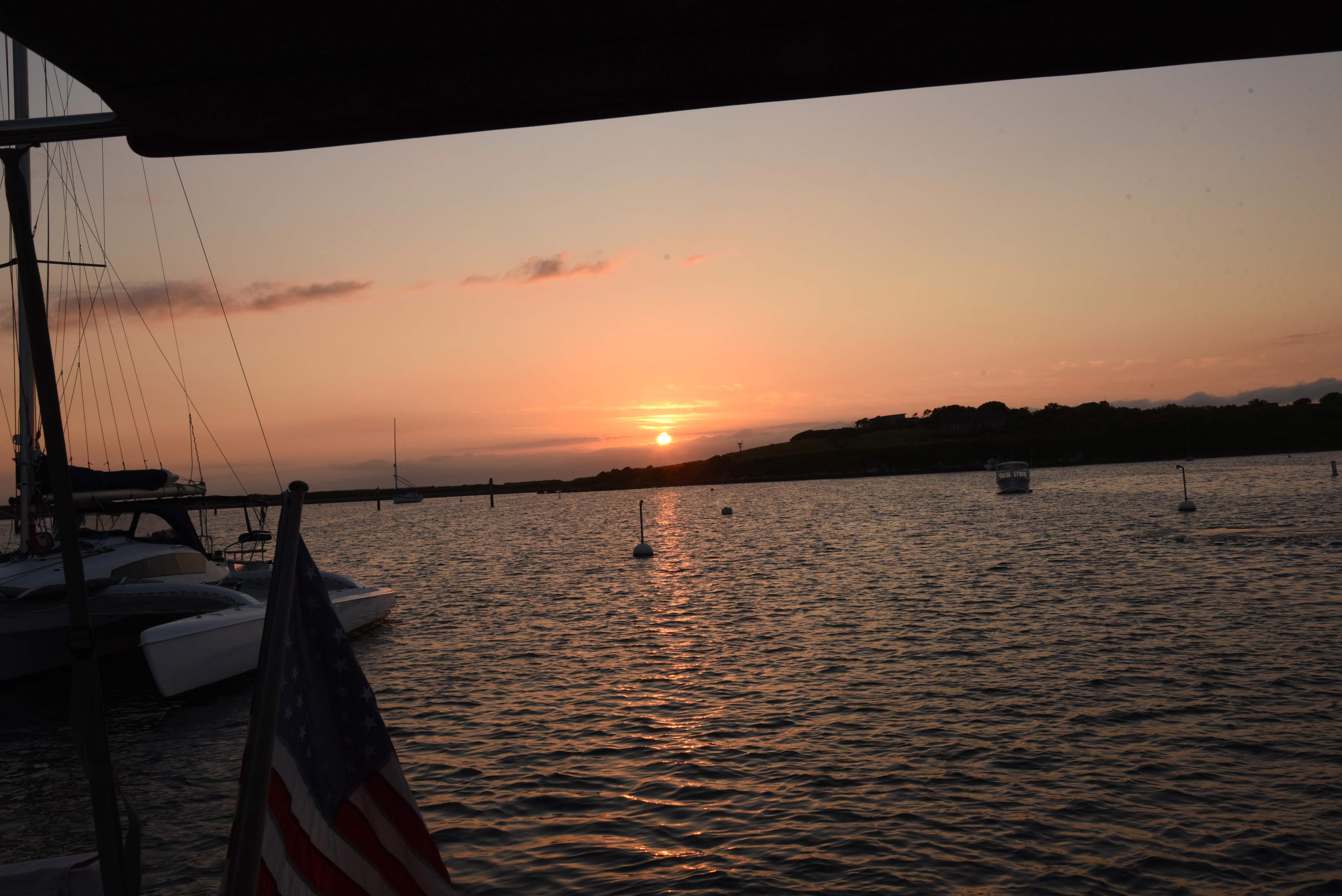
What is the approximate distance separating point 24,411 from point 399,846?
21638mm

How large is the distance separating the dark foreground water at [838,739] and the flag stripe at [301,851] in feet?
22.2

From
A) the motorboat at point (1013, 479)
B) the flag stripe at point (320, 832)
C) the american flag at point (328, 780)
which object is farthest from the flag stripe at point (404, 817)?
the motorboat at point (1013, 479)

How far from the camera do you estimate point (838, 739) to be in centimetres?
1521

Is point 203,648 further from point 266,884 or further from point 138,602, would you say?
point 266,884

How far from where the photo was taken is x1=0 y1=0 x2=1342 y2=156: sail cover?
244 centimetres

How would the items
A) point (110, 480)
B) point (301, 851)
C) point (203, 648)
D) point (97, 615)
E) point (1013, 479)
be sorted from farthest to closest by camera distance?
point (1013, 479)
point (110, 480)
point (97, 615)
point (203, 648)
point (301, 851)

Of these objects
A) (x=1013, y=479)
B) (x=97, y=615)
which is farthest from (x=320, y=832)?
(x=1013, y=479)

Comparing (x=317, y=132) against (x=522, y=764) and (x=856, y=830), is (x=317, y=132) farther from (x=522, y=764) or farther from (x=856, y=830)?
(x=522, y=764)

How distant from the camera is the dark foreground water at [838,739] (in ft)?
34.6

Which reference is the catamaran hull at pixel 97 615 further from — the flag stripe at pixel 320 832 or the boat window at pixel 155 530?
the flag stripe at pixel 320 832

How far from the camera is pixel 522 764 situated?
1472cm

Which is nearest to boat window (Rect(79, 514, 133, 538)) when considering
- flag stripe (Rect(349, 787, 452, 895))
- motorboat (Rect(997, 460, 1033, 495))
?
flag stripe (Rect(349, 787, 452, 895))

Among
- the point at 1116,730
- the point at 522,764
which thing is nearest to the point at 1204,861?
the point at 1116,730

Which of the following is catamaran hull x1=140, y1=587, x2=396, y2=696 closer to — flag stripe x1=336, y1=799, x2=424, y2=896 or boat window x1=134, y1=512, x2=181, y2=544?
boat window x1=134, y1=512, x2=181, y2=544
